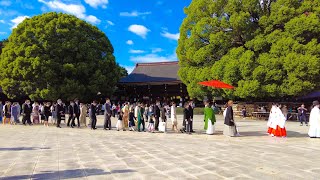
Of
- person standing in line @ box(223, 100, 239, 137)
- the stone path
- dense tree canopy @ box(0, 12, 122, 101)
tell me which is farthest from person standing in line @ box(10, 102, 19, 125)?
person standing in line @ box(223, 100, 239, 137)

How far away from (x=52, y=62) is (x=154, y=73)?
50.3ft

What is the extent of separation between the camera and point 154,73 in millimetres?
41344

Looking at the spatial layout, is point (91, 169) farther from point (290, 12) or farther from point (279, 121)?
point (290, 12)

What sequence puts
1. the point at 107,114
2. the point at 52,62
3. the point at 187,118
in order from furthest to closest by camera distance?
1. the point at 52,62
2. the point at 107,114
3. the point at 187,118

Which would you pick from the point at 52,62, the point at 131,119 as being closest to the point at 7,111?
the point at 131,119

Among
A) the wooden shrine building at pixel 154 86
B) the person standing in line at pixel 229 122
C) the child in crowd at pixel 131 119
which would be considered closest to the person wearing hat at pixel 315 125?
the person standing in line at pixel 229 122

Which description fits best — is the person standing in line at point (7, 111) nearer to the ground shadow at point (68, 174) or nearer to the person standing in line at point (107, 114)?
the person standing in line at point (107, 114)

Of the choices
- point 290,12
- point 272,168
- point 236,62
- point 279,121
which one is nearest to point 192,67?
point 236,62

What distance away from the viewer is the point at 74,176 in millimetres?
6508

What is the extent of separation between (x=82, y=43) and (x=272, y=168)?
1036 inches

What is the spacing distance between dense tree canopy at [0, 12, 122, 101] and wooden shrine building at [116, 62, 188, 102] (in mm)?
6984

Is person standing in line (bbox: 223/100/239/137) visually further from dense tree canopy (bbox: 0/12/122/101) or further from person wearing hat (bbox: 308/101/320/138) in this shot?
dense tree canopy (bbox: 0/12/122/101)

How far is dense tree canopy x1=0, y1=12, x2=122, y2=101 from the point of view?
1126 inches

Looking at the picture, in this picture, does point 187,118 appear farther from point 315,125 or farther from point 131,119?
point 315,125
